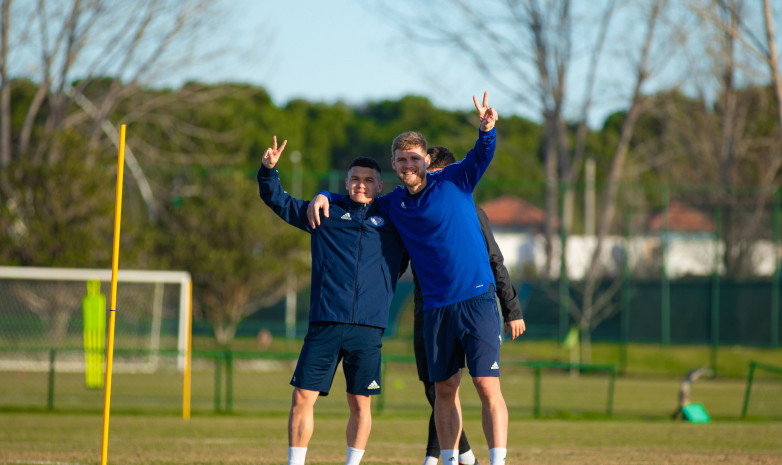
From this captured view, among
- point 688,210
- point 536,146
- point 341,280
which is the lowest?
point 341,280

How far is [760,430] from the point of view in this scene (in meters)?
12.5

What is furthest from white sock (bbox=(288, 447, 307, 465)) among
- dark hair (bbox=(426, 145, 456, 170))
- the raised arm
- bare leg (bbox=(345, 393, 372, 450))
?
dark hair (bbox=(426, 145, 456, 170))

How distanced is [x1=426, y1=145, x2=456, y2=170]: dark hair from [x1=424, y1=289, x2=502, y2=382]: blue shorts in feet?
3.90

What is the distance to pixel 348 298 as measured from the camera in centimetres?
645

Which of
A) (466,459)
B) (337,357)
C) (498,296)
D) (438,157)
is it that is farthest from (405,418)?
(337,357)

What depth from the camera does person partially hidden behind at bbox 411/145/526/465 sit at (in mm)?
6805

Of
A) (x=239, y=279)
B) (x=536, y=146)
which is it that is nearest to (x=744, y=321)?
(x=239, y=279)

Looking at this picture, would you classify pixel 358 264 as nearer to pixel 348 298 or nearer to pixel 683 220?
pixel 348 298

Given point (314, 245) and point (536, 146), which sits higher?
point (536, 146)

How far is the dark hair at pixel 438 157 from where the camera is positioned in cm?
738

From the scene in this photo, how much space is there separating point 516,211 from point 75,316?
1450 cm

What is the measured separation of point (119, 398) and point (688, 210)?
59.2 feet

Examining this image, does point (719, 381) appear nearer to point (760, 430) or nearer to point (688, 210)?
point (688, 210)

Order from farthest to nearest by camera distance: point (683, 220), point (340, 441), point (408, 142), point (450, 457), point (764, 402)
Answer: point (683, 220)
point (764, 402)
point (340, 441)
point (450, 457)
point (408, 142)
